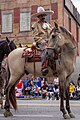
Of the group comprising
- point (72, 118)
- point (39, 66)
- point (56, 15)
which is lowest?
point (72, 118)

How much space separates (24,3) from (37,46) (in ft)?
93.4

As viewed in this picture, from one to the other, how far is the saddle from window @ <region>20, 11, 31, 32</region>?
2731 cm

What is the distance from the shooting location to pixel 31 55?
424 inches

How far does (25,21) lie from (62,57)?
28.6 m

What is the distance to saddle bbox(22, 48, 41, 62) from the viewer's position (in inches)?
422

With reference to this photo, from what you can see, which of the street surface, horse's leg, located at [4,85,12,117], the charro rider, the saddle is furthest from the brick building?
horse's leg, located at [4,85,12,117]

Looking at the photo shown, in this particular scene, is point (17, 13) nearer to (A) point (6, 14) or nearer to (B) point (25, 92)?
(A) point (6, 14)

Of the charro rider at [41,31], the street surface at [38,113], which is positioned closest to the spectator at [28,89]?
the street surface at [38,113]

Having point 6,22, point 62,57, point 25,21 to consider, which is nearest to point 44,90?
point 62,57

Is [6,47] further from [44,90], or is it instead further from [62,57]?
[44,90]

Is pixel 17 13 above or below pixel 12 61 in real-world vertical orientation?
above

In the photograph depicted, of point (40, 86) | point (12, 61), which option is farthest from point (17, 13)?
point (12, 61)

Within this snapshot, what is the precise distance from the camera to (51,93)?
23781 millimetres

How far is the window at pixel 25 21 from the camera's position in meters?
38.0
